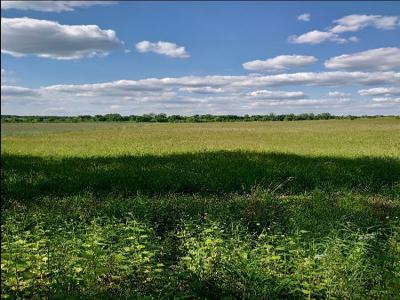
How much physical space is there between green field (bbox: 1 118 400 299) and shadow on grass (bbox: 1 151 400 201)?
51mm

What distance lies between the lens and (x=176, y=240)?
866 centimetres

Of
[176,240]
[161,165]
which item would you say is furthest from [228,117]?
[176,240]

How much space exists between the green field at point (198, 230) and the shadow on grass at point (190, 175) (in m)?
0.05

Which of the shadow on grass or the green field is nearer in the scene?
the green field

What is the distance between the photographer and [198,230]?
28.8 feet

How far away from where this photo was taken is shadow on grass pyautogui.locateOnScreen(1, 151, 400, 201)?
45.7 feet

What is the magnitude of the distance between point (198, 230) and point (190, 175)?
6541mm

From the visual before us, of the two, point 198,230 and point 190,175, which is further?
point 190,175

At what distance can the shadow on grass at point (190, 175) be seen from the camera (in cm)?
1394

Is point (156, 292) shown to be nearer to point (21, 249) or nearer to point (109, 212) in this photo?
point (21, 249)

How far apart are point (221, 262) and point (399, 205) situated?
6903 mm

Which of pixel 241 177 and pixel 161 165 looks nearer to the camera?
pixel 241 177

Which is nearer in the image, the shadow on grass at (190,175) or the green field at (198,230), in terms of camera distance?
the green field at (198,230)

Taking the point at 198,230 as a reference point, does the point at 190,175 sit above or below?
above
